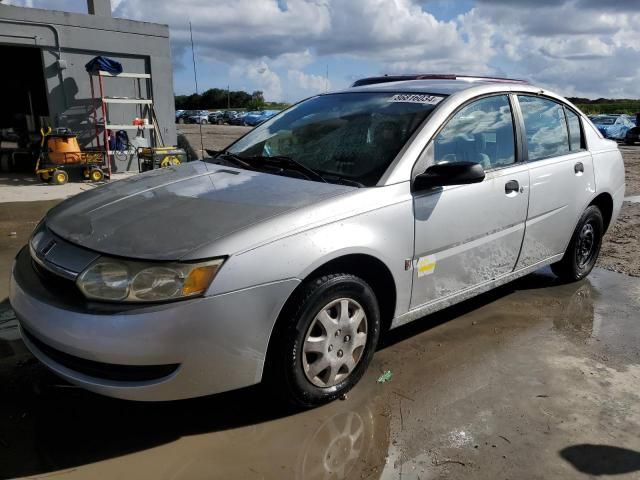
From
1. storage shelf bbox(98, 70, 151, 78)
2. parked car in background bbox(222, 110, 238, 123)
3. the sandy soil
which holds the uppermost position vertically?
storage shelf bbox(98, 70, 151, 78)

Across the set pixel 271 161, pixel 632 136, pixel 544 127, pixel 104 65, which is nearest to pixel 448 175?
pixel 271 161

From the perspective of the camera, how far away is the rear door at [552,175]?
3980 mm

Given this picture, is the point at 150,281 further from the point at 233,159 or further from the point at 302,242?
the point at 233,159

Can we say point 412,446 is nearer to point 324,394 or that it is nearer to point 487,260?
point 324,394

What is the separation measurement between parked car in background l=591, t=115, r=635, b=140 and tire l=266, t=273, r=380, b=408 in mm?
27565

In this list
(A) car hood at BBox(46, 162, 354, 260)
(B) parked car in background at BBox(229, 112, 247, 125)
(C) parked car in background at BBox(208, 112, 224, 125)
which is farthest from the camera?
(C) parked car in background at BBox(208, 112, 224, 125)

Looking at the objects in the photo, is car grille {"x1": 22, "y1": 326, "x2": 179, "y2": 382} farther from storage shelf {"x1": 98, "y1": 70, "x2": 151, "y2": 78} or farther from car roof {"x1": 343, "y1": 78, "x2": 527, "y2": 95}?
storage shelf {"x1": 98, "y1": 70, "x2": 151, "y2": 78}

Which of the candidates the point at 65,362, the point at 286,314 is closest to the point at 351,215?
the point at 286,314

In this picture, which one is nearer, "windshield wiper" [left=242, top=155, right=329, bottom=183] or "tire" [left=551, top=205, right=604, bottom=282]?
"windshield wiper" [left=242, top=155, right=329, bottom=183]

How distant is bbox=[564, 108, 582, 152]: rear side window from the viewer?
4496 mm

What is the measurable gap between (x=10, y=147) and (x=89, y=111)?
11.3ft

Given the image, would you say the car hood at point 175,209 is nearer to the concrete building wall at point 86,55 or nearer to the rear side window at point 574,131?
the rear side window at point 574,131

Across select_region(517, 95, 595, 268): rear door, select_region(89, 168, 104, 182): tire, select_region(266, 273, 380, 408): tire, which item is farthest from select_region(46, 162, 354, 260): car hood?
select_region(89, 168, 104, 182): tire

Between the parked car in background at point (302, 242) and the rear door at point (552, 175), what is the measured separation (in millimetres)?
19
